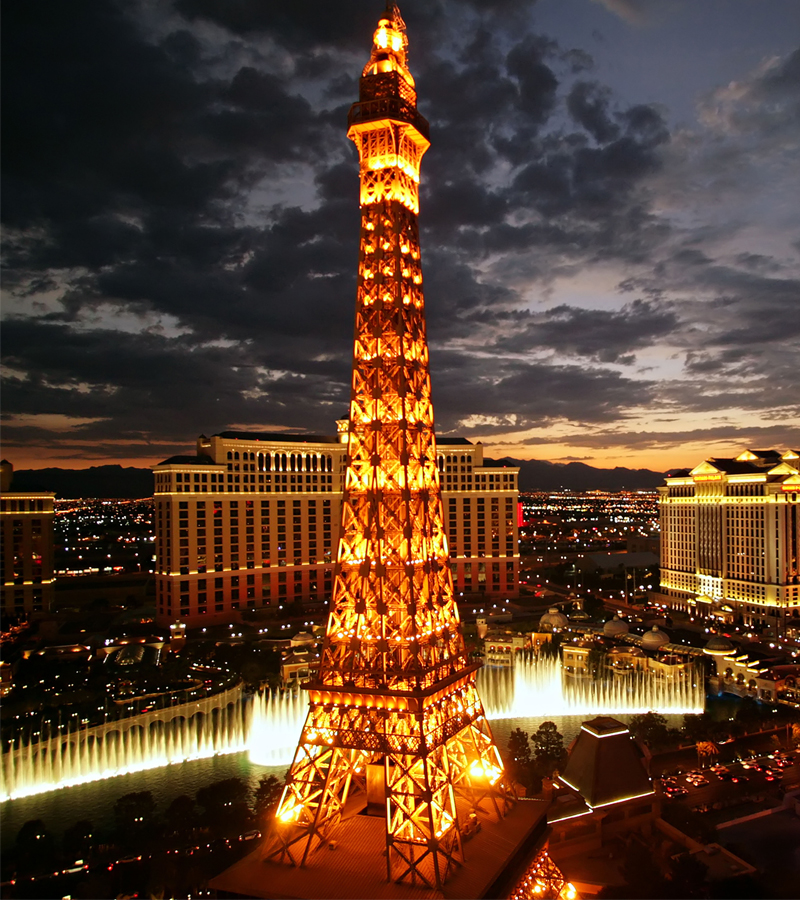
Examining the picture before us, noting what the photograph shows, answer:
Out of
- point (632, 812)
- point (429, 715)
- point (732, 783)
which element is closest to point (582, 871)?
point (632, 812)

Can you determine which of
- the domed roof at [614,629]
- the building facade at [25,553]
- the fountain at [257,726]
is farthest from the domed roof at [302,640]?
the building facade at [25,553]

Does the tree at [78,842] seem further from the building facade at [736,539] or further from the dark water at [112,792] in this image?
the building facade at [736,539]

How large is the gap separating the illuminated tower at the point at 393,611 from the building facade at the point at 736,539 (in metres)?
66.4

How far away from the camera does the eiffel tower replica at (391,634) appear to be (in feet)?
75.7

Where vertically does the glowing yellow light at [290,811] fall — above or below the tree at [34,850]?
above

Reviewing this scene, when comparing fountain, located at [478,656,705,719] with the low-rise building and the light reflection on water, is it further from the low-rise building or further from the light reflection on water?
the low-rise building

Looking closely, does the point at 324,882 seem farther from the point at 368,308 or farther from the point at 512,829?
the point at 368,308

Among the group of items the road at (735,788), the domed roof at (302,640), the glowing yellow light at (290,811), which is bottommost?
the road at (735,788)

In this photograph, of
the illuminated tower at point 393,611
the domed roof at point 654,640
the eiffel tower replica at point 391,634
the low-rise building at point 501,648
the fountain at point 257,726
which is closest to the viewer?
the eiffel tower replica at point 391,634

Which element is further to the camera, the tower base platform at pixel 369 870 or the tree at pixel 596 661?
the tree at pixel 596 661

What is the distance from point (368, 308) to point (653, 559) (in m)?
116

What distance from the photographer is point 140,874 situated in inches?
1085

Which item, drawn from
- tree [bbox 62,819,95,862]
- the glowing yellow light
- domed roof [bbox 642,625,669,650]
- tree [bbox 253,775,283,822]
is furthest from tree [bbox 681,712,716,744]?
tree [bbox 62,819,95,862]

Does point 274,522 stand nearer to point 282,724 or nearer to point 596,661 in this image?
point 282,724
